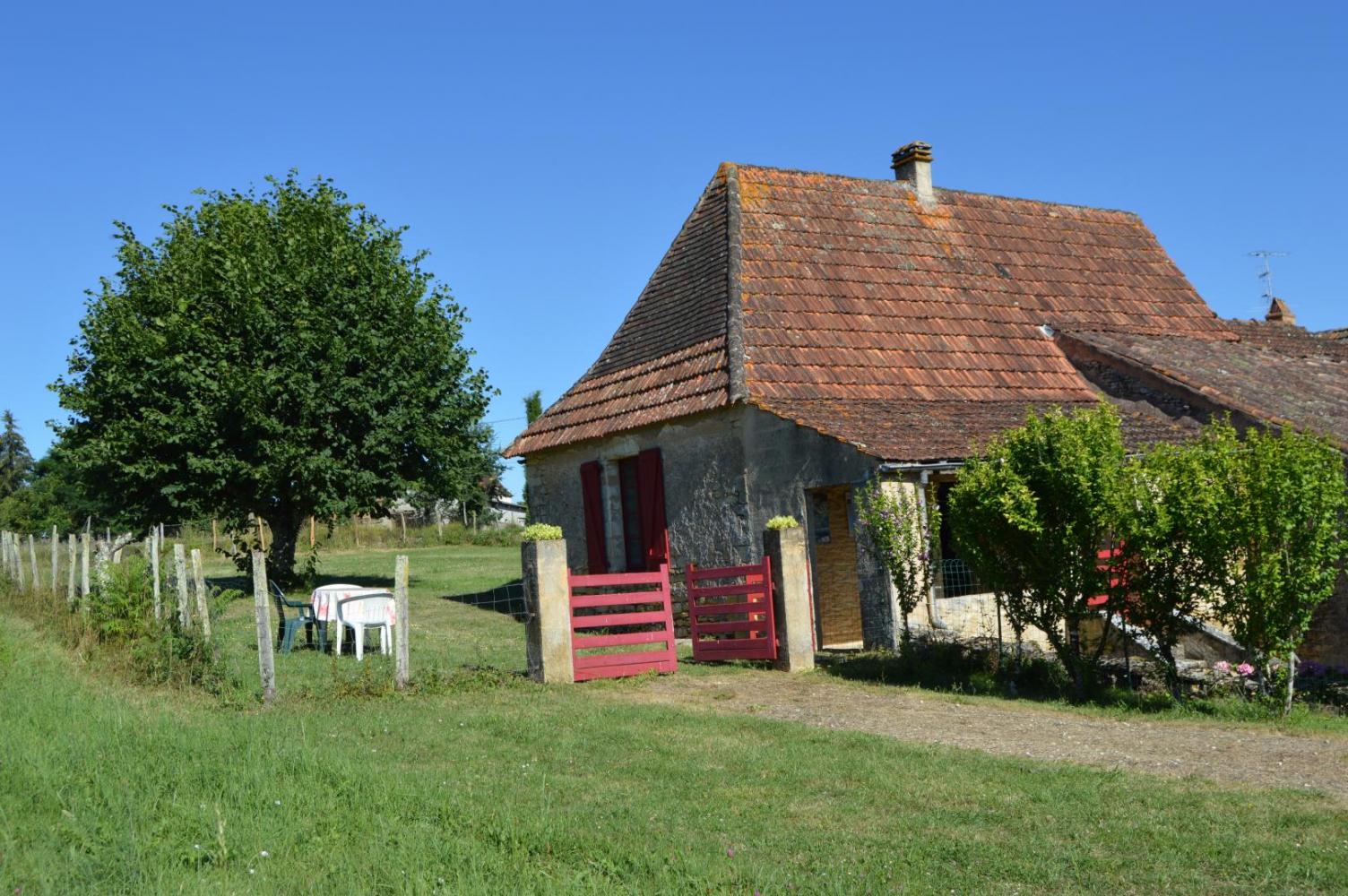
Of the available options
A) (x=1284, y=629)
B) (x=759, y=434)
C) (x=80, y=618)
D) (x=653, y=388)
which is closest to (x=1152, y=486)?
(x=1284, y=629)

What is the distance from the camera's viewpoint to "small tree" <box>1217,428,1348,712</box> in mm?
10586

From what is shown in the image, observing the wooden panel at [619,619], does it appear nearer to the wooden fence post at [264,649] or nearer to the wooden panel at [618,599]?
the wooden panel at [618,599]

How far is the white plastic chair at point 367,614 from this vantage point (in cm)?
1433

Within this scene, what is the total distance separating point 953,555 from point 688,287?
598cm

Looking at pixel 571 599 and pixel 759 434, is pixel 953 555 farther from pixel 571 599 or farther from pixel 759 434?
pixel 571 599

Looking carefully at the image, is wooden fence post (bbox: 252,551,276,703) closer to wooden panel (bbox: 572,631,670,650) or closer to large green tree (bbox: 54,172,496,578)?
wooden panel (bbox: 572,631,670,650)

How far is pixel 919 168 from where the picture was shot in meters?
22.2

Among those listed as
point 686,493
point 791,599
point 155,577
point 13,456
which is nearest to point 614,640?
point 791,599

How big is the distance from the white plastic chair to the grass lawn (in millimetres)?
4525

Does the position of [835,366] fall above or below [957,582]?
above

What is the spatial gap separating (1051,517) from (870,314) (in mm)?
7556

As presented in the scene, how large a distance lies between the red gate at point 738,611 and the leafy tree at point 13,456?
82.5 metres

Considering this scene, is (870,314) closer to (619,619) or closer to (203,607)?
(619,619)

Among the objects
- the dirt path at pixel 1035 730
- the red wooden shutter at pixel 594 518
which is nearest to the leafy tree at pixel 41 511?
the red wooden shutter at pixel 594 518
